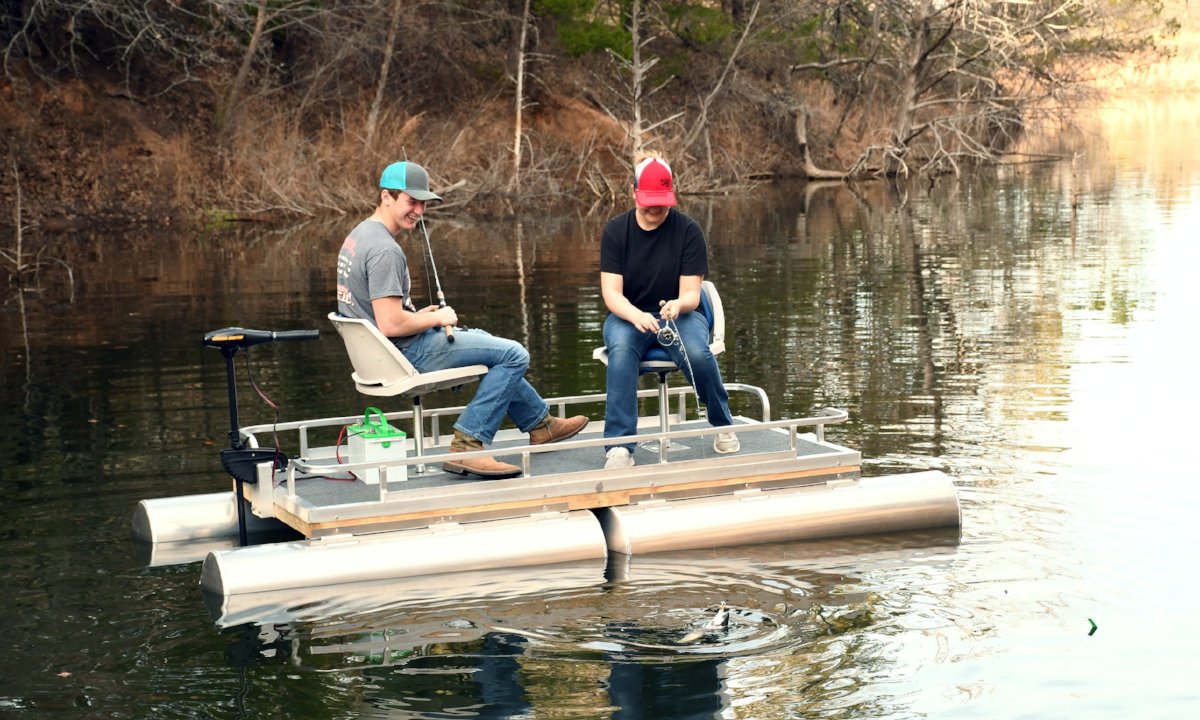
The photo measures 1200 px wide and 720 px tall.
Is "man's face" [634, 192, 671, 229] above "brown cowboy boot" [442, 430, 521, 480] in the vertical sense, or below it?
above

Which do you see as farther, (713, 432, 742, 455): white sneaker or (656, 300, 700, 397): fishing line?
(713, 432, 742, 455): white sneaker

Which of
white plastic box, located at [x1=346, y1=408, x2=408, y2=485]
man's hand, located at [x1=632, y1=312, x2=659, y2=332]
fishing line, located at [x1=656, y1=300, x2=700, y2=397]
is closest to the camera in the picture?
white plastic box, located at [x1=346, y1=408, x2=408, y2=485]

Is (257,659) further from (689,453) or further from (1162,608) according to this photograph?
(1162,608)

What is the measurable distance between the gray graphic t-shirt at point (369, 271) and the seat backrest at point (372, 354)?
146mm

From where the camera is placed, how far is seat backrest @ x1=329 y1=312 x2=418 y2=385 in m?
8.08

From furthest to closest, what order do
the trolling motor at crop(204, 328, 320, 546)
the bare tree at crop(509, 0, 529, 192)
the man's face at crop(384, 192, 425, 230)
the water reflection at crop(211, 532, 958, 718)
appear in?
the bare tree at crop(509, 0, 529, 192) < the man's face at crop(384, 192, 425, 230) < the trolling motor at crop(204, 328, 320, 546) < the water reflection at crop(211, 532, 958, 718)

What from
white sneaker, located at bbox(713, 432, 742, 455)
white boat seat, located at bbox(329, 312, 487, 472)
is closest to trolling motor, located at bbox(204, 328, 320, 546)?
white boat seat, located at bbox(329, 312, 487, 472)

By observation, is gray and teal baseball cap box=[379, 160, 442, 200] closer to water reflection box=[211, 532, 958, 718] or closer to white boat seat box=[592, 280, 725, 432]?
white boat seat box=[592, 280, 725, 432]

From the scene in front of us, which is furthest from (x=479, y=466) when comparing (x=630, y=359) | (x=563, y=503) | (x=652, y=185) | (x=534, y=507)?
(x=652, y=185)

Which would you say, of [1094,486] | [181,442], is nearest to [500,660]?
[1094,486]

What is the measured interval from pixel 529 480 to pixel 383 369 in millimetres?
1001

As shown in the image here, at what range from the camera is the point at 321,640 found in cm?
722

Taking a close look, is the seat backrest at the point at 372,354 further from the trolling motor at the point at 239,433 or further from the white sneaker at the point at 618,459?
the white sneaker at the point at 618,459

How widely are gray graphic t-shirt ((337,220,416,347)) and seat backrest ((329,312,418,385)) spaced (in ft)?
0.48
